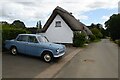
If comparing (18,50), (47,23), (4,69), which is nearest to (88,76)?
A: (4,69)

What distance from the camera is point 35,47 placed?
14.0 metres

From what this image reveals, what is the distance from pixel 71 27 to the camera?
3222 centimetres

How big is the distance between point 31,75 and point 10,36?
8606 mm

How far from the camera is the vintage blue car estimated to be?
1366 cm

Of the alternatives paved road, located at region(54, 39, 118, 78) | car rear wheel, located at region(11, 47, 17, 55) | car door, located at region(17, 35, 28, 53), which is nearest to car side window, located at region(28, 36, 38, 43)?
car door, located at region(17, 35, 28, 53)

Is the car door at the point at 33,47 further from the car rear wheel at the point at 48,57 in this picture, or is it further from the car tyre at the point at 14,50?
the car tyre at the point at 14,50

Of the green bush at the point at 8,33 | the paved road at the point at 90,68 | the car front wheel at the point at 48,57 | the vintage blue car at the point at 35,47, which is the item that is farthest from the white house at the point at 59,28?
the car front wheel at the point at 48,57

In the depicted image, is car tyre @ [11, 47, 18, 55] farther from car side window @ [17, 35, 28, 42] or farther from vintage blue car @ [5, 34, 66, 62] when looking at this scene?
car side window @ [17, 35, 28, 42]

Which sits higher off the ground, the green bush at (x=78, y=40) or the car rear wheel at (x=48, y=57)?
the green bush at (x=78, y=40)

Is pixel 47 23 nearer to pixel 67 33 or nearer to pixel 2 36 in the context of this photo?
pixel 67 33

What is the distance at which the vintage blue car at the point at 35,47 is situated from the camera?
A: 1366 cm

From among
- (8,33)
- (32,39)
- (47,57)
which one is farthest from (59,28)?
(47,57)

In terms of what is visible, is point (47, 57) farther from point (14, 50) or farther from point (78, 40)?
point (78, 40)

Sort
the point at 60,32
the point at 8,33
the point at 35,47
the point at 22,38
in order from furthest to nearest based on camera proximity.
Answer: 1. the point at 60,32
2. the point at 8,33
3. the point at 22,38
4. the point at 35,47
